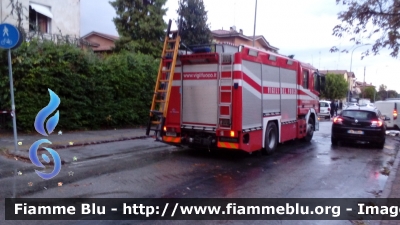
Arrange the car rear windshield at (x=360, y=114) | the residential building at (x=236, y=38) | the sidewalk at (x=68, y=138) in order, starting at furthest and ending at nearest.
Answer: the residential building at (x=236, y=38)
the car rear windshield at (x=360, y=114)
the sidewalk at (x=68, y=138)

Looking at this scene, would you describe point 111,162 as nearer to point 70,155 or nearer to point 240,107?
point 70,155

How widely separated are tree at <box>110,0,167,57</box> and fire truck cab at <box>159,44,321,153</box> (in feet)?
44.8

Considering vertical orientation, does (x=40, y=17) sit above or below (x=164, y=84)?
above

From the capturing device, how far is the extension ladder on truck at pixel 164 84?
10.9m

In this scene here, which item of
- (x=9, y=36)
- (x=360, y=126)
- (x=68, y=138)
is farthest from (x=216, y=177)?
(x=360, y=126)

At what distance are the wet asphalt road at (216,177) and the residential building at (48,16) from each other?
35.5 ft

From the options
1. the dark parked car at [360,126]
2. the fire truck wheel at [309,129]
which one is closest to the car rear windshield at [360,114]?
the dark parked car at [360,126]

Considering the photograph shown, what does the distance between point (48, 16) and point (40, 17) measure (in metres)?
0.68

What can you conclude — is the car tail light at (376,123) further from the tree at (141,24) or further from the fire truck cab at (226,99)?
the tree at (141,24)

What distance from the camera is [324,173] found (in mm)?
9945

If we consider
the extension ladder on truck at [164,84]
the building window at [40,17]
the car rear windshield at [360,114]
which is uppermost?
the building window at [40,17]

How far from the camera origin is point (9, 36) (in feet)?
32.0

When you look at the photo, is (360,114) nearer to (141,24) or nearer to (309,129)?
(309,129)

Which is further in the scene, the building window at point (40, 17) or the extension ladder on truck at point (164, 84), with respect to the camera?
the building window at point (40, 17)
